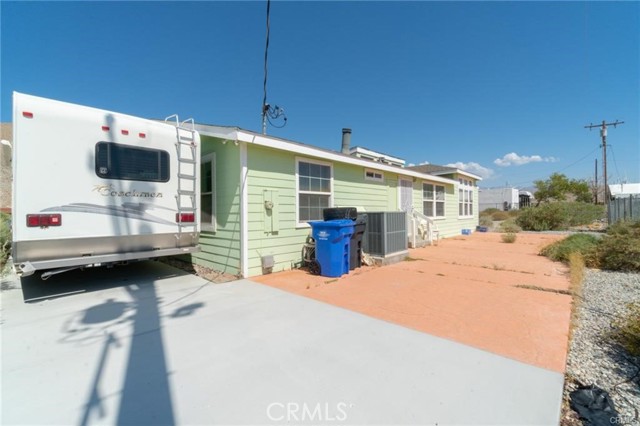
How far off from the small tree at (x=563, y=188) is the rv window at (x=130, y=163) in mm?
41943

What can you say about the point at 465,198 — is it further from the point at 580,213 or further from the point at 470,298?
the point at 470,298

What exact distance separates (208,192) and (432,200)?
386 inches

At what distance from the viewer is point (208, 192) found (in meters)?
6.39

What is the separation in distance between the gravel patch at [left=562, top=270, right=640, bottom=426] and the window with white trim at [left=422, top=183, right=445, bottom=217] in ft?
25.8

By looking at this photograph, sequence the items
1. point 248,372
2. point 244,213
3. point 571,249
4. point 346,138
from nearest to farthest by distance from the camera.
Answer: point 248,372, point 244,213, point 571,249, point 346,138

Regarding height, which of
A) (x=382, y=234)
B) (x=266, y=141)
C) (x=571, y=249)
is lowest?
(x=571, y=249)

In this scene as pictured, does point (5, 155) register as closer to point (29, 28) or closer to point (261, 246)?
point (29, 28)

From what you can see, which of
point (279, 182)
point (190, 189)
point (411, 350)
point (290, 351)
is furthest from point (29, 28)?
point (411, 350)

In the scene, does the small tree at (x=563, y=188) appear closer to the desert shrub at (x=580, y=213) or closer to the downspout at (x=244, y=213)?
the desert shrub at (x=580, y=213)

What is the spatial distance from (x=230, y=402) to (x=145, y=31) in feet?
31.7

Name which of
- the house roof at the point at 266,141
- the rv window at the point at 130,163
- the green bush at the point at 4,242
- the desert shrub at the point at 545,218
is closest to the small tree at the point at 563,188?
the desert shrub at the point at 545,218

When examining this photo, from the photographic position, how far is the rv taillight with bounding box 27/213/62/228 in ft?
12.3

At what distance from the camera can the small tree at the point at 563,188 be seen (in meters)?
33.5

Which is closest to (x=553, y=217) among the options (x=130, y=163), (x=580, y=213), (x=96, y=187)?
(x=580, y=213)
